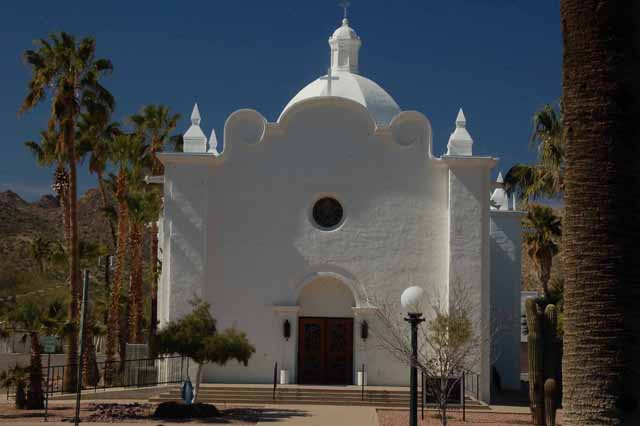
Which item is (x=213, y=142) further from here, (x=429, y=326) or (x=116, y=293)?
(x=429, y=326)

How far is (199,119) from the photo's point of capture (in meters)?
30.0

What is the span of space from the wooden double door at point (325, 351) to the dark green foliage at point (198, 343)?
16.8 ft

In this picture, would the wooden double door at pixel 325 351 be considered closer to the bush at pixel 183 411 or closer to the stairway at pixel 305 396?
the stairway at pixel 305 396

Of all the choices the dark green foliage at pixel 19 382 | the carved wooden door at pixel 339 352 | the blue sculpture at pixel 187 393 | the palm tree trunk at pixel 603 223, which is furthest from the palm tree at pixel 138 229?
the palm tree trunk at pixel 603 223

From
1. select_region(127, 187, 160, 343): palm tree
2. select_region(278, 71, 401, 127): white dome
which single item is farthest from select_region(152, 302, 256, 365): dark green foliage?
select_region(278, 71, 401, 127): white dome

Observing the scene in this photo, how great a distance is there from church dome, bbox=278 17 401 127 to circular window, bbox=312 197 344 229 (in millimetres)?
5025

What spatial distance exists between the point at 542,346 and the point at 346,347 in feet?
28.7

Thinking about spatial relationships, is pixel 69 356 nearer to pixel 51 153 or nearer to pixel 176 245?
pixel 176 245

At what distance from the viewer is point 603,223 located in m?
8.63

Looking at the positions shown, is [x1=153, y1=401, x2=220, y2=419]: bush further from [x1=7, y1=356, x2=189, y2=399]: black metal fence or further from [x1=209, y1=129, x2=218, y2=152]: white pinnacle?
[x1=209, y1=129, x2=218, y2=152]: white pinnacle

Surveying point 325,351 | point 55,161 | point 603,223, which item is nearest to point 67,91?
point 55,161

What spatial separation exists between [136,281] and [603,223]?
29.3m

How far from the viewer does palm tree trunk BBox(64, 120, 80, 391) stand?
30.5 meters

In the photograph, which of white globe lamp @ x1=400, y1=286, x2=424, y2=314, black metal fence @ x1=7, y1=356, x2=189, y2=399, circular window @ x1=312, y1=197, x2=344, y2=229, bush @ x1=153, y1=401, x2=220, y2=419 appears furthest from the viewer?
circular window @ x1=312, y1=197, x2=344, y2=229
